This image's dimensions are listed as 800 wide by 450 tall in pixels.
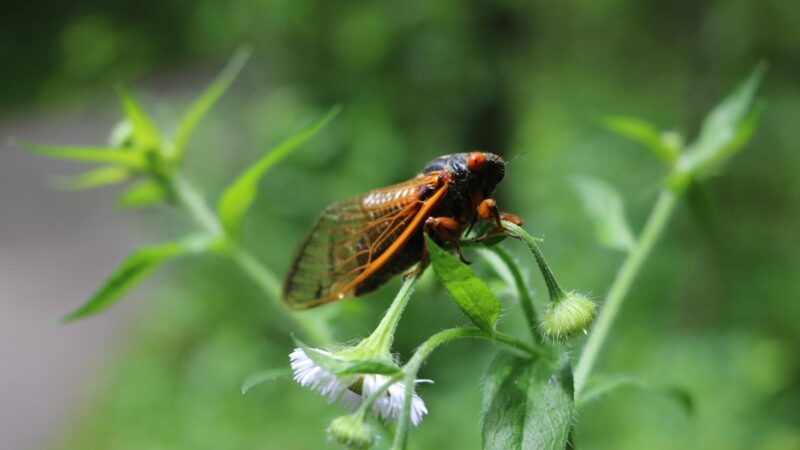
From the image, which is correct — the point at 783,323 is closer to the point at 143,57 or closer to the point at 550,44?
the point at 550,44

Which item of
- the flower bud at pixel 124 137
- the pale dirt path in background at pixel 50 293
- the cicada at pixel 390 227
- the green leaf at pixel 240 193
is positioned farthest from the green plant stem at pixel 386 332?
the pale dirt path in background at pixel 50 293

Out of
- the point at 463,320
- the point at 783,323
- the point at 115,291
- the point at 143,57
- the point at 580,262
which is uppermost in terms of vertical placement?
→ the point at 115,291

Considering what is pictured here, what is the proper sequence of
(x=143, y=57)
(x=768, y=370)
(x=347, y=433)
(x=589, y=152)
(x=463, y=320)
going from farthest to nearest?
(x=143, y=57)
(x=589, y=152)
(x=768, y=370)
(x=463, y=320)
(x=347, y=433)

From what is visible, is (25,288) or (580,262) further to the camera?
(25,288)

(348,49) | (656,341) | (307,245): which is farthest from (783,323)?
(307,245)

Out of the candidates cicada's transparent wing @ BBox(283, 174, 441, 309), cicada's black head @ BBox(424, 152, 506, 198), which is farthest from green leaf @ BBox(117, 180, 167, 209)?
cicada's black head @ BBox(424, 152, 506, 198)

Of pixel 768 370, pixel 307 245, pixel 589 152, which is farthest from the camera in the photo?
pixel 589 152

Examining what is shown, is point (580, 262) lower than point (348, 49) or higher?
lower

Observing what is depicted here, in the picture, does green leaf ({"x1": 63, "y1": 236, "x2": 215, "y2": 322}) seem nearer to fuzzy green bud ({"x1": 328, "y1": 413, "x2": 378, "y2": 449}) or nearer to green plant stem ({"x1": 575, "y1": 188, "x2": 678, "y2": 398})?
fuzzy green bud ({"x1": 328, "y1": 413, "x2": 378, "y2": 449})

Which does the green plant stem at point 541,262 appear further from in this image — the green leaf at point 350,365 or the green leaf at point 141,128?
the green leaf at point 141,128
